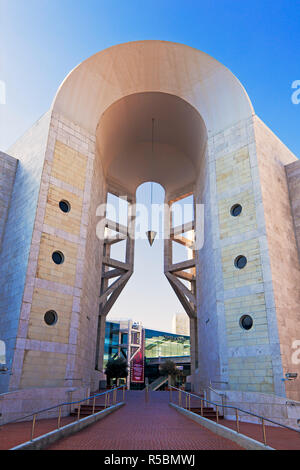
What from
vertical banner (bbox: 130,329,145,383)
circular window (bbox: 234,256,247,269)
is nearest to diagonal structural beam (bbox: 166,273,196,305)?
vertical banner (bbox: 130,329,145,383)

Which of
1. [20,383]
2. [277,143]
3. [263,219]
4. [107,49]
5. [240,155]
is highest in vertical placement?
[107,49]

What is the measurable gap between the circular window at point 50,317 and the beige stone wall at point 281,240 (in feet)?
32.1

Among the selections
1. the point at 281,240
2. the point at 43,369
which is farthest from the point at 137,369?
the point at 281,240

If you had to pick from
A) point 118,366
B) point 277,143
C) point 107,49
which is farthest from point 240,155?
point 118,366

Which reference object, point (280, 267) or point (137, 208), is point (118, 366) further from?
point (280, 267)

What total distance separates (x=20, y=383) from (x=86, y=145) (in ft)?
41.8

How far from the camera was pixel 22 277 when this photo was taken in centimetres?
1533

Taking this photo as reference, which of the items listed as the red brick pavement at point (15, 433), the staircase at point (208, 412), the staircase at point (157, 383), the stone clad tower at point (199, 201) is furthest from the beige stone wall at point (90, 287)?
the staircase at point (157, 383)

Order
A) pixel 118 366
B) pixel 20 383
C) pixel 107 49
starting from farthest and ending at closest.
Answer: pixel 118 366
pixel 107 49
pixel 20 383

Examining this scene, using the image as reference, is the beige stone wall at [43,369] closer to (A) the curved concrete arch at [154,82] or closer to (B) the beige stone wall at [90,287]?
(B) the beige stone wall at [90,287]

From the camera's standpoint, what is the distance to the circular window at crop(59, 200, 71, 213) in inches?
702

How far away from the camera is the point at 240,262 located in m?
17.2

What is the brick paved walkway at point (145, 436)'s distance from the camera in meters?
8.13

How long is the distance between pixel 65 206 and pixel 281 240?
11061mm
